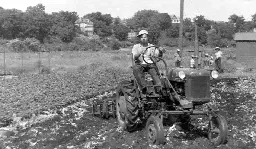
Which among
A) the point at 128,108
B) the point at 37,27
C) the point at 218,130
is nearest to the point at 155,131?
the point at 128,108

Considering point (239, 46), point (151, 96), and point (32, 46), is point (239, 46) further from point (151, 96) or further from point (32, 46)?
point (32, 46)

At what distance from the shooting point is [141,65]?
24.8 ft

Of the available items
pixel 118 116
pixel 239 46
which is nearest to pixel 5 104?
pixel 118 116

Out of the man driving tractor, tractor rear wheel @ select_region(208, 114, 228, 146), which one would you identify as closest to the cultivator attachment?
the man driving tractor

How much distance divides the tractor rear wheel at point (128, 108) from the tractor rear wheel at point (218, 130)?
4.67 feet

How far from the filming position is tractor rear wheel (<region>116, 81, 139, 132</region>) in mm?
7391

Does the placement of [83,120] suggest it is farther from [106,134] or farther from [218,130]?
[218,130]

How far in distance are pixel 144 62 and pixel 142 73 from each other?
0.23m

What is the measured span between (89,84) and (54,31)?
68604 mm

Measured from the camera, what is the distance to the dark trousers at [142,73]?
7.41 m

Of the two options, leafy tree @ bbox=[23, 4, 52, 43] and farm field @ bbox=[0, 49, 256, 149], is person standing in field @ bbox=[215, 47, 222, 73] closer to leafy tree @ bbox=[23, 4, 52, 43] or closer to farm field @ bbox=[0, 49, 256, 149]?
farm field @ bbox=[0, 49, 256, 149]

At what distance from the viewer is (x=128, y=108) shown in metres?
7.37

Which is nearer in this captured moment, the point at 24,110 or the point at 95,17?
the point at 24,110

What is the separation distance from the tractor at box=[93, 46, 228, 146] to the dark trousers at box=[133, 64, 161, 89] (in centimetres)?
10
